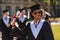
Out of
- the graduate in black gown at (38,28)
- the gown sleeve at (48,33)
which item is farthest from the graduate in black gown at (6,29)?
the gown sleeve at (48,33)

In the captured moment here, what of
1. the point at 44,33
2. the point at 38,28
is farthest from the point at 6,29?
the point at 44,33

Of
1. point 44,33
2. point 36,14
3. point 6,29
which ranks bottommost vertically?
point 6,29

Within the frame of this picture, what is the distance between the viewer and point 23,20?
18.2 meters

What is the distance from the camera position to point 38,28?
7742 millimetres

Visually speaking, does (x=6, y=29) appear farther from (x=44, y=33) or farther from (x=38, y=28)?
(x=44, y=33)

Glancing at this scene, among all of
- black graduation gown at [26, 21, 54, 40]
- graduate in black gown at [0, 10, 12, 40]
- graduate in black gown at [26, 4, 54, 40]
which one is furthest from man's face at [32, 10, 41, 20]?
graduate in black gown at [0, 10, 12, 40]

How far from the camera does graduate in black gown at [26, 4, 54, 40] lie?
7516 mm

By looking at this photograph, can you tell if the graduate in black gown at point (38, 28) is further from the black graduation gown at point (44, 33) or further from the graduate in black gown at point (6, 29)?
the graduate in black gown at point (6, 29)

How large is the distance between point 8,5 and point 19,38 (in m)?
57.0

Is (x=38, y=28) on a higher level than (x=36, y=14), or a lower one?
lower

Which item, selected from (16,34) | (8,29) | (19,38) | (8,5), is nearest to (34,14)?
(16,34)

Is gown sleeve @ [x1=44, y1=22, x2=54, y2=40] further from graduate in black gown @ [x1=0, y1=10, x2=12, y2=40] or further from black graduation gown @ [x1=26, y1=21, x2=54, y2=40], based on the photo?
graduate in black gown @ [x1=0, y1=10, x2=12, y2=40]

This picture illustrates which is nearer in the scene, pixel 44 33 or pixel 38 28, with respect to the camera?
pixel 44 33

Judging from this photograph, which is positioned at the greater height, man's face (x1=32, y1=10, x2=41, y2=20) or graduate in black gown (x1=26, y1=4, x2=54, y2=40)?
man's face (x1=32, y1=10, x2=41, y2=20)
